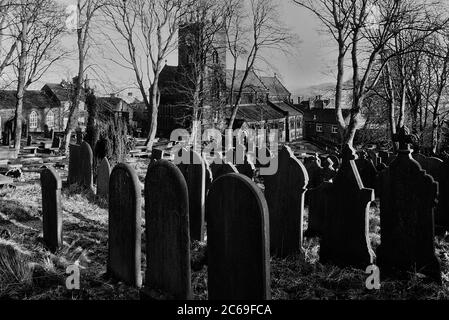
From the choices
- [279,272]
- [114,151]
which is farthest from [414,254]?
[114,151]

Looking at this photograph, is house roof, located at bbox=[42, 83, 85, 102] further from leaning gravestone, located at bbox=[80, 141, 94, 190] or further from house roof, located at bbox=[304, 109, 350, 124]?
leaning gravestone, located at bbox=[80, 141, 94, 190]

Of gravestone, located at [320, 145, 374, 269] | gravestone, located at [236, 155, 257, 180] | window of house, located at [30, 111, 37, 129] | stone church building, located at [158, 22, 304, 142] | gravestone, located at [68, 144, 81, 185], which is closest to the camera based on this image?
gravestone, located at [320, 145, 374, 269]

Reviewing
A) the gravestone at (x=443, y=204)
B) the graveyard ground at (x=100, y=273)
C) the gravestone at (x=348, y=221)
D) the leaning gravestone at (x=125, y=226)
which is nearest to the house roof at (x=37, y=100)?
the graveyard ground at (x=100, y=273)

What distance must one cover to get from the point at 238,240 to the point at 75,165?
739 centimetres

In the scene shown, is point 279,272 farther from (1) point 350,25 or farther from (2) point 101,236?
(1) point 350,25

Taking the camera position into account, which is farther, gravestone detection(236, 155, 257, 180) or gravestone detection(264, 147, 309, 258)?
gravestone detection(236, 155, 257, 180)

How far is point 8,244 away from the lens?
17.1 ft

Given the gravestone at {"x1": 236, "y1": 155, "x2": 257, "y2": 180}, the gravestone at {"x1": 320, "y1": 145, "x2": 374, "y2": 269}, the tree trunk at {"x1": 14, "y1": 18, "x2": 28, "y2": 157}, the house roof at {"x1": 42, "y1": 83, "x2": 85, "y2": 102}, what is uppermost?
the house roof at {"x1": 42, "y1": 83, "x2": 85, "y2": 102}

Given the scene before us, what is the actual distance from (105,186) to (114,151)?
2.38 metres

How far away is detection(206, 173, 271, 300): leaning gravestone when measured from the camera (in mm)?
3207

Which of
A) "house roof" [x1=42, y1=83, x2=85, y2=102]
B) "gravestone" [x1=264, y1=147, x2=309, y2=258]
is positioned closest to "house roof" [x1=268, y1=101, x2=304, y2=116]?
"house roof" [x1=42, y1=83, x2=85, y2=102]

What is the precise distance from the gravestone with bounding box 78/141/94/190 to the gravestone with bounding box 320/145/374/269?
596cm

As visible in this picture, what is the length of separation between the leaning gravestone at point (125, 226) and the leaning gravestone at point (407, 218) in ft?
9.48

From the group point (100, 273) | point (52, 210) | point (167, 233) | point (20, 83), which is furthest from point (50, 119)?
point (167, 233)
